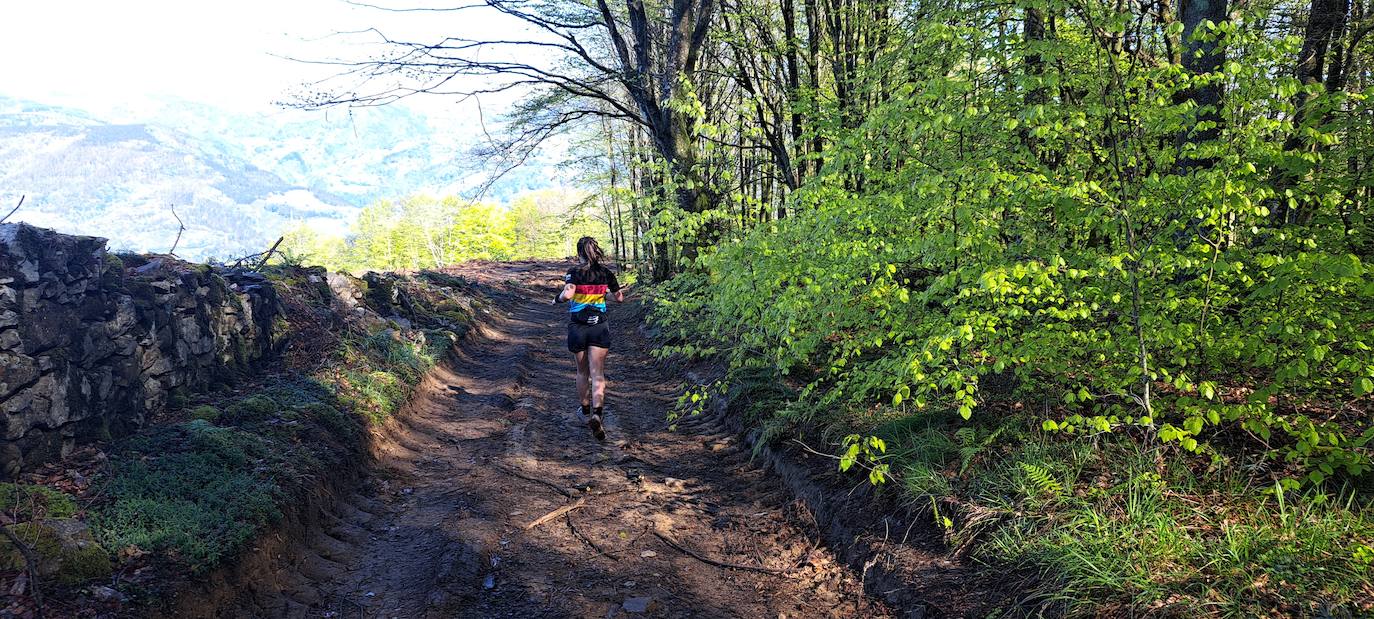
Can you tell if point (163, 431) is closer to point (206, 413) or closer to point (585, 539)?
point (206, 413)

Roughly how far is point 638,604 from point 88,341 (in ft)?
16.3

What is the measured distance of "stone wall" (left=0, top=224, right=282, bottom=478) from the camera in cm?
444

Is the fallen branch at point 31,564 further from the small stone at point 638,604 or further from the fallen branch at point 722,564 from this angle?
the fallen branch at point 722,564

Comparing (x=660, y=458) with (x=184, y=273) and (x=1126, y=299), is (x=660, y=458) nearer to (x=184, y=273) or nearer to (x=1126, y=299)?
(x=1126, y=299)

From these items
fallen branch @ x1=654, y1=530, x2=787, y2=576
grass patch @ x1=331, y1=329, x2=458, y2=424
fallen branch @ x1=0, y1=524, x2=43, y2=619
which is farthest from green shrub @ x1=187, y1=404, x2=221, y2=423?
fallen branch @ x1=654, y1=530, x2=787, y2=576

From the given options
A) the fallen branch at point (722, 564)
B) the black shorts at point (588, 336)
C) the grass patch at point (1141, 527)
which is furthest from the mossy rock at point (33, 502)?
the grass patch at point (1141, 527)

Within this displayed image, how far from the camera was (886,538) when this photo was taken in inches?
161

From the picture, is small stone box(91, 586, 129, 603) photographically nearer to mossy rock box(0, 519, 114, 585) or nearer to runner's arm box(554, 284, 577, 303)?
mossy rock box(0, 519, 114, 585)

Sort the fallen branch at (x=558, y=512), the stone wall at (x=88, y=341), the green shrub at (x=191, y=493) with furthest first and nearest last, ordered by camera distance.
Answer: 1. the fallen branch at (x=558, y=512)
2. the stone wall at (x=88, y=341)
3. the green shrub at (x=191, y=493)

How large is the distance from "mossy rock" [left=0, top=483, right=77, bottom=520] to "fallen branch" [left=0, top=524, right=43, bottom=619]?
0.87 ft

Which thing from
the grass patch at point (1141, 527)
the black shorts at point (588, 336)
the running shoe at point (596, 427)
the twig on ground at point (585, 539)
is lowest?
the twig on ground at point (585, 539)

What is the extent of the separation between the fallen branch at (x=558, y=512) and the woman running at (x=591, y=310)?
164 cm

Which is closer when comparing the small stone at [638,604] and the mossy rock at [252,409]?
the small stone at [638,604]

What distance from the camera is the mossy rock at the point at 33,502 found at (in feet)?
12.3
